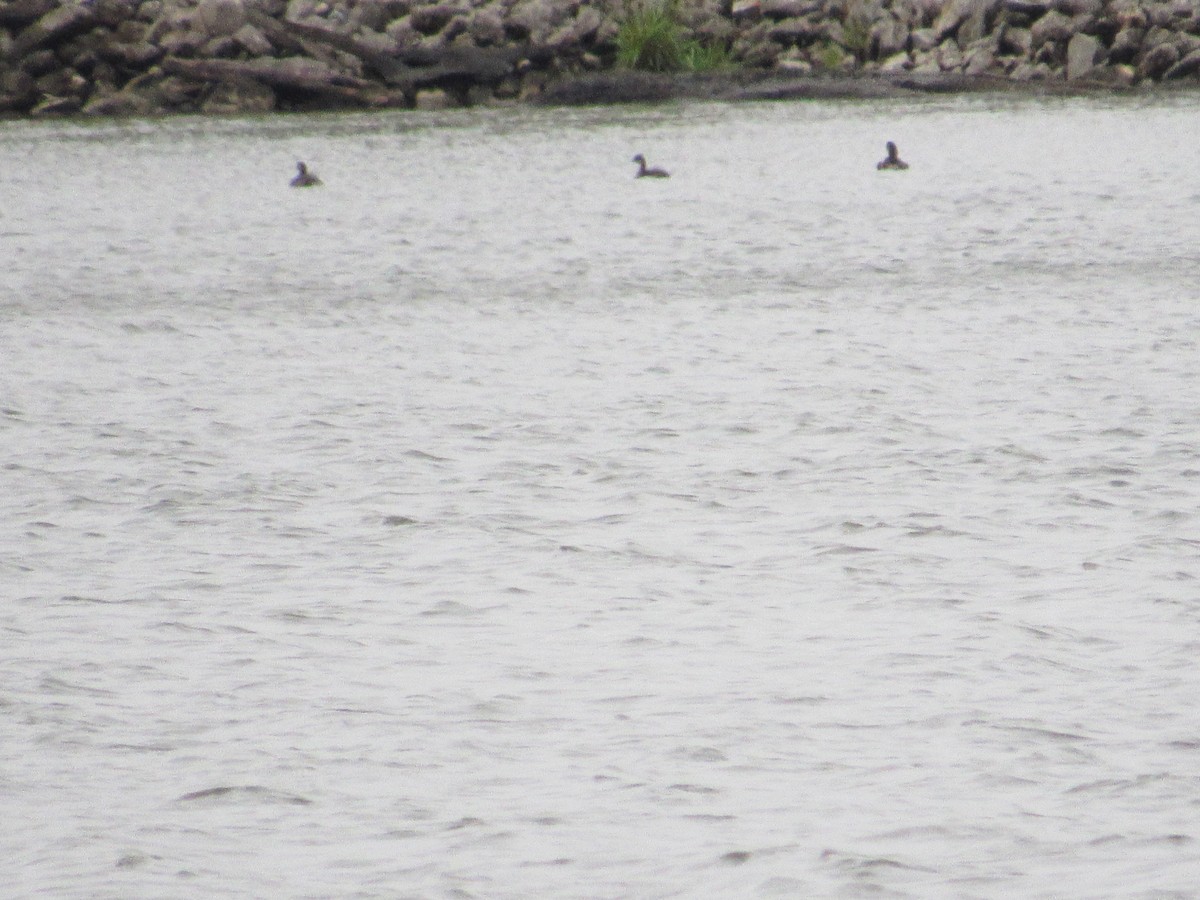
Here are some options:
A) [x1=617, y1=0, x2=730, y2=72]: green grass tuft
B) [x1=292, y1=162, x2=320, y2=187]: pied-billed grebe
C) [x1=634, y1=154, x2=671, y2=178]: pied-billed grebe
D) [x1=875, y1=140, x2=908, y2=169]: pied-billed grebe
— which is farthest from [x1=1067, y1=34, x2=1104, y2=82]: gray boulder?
[x1=292, y1=162, x2=320, y2=187]: pied-billed grebe

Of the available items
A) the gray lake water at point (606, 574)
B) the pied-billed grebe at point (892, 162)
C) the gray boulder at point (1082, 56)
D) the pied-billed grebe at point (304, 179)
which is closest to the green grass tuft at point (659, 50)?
the gray boulder at point (1082, 56)

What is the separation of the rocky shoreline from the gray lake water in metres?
9.70

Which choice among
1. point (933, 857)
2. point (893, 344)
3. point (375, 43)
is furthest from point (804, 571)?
point (375, 43)

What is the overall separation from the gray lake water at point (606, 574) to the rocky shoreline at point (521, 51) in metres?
9.70

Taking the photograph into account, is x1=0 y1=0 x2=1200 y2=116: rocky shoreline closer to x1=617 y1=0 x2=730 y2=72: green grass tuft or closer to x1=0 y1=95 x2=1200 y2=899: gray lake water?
x1=617 y1=0 x2=730 y2=72: green grass tuft

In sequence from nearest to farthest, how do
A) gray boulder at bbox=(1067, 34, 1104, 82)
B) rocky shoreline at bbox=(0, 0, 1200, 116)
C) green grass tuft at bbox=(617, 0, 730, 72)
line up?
rocky shoreline at bbox=(0, 0, 1200, 116) → gray boulder at bbox=(1067, 34, 1104, 82) → green grass tuft at bbox=(617, 0, 730, 72)

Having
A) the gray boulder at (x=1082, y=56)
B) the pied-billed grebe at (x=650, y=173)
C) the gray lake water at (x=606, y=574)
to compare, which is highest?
the gray boulder at (x=1082, y=56)

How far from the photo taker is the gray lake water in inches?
63.2

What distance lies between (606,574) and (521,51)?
14.4 metres

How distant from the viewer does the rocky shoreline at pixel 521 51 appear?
1484 cm

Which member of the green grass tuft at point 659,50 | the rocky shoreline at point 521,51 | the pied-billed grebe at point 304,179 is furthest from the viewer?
the green grass tuft at point 659,50

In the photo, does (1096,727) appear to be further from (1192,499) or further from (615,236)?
(615,236)

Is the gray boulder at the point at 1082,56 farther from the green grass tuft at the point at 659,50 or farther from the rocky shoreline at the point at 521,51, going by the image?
the green grass tuft at the point at 659,50

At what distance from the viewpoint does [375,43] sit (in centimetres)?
1639
